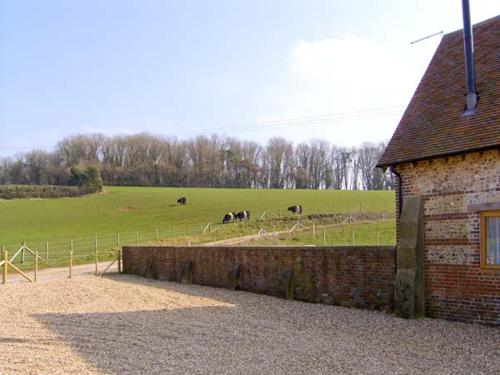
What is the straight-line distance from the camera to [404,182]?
12.3 meters

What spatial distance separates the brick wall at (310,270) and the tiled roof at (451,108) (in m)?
2.53

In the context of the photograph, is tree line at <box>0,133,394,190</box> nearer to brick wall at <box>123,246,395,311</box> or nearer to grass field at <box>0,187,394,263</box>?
grass field at <box>0,187,394,263</box>

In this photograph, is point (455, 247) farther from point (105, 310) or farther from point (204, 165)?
point (204, 165)

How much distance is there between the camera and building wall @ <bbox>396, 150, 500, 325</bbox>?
10.5 m

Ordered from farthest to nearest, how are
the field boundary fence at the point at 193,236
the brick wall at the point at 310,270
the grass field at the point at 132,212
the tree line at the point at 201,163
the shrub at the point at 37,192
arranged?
the tree line at the point at 201,163, the shrub at the point at 37,192, the grass field at the point at 132,212, the field boundary fence at the point at 193,236, the brick wall at the point at 310,270

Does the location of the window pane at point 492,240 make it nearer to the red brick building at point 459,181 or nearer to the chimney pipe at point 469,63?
the red brick building at point 459,181

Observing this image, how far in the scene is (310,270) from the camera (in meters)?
14.5

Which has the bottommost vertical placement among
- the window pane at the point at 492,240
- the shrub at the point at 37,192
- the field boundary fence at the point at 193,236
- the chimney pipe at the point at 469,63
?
the field boundary fence at the point at 193,236

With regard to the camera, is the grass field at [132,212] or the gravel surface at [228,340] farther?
the grass field at [132,212]

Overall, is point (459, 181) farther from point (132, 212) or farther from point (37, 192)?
point (37, 192)

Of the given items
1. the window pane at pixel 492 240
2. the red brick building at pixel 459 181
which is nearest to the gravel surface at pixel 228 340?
the red brick building at pixel 459 181

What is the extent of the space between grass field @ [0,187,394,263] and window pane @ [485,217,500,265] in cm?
2701

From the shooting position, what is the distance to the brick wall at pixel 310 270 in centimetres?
1252

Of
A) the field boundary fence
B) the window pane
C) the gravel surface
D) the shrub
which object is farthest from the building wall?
the shrub
